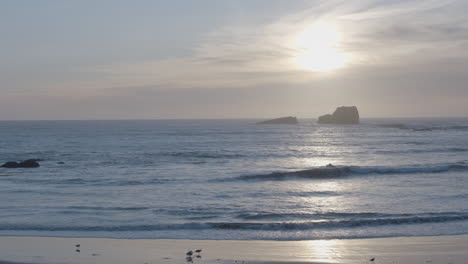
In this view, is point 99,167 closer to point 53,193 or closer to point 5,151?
point 53,193

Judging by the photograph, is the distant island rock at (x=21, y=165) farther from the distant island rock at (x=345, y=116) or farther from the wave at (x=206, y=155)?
the distant island rock at (x=345, y=116)

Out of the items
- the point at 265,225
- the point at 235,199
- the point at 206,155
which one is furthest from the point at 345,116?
the point at 265,225

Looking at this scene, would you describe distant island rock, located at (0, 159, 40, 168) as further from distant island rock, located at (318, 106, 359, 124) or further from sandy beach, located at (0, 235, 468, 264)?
distant island rock, located at (318, 106, 359, 124)

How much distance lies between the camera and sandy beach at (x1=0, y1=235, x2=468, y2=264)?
12.4 metres

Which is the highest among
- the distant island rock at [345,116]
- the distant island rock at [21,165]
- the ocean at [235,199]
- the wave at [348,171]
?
the distant island rock at [345,116]

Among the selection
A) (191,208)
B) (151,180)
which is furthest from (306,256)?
(151,180)

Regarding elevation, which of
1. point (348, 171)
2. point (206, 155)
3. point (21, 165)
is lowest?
point (348, 171)

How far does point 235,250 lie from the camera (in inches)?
535

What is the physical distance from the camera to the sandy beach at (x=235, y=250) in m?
12.4

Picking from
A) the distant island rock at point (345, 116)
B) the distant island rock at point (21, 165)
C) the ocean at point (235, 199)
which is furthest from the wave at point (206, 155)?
the distant island rock at point (345, 116)

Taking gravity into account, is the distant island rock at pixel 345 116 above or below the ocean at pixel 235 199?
above

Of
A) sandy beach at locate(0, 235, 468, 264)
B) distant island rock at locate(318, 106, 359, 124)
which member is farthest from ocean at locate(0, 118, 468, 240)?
distant island rock at locate(318, 106, 359, 124)

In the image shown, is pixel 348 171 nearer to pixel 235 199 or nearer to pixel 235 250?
pixel 235 199

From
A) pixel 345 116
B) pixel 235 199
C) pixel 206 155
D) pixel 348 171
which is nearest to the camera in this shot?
pixel 235 199
